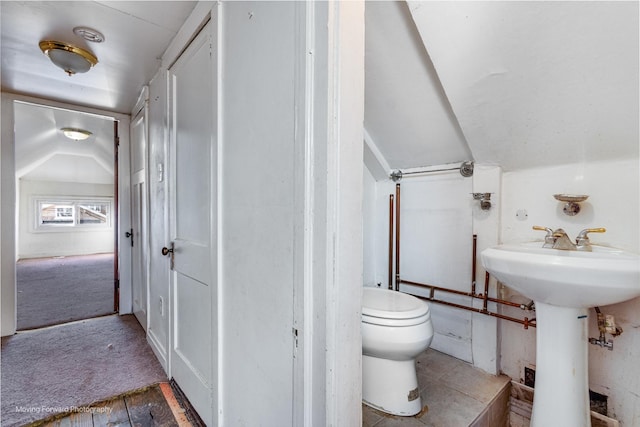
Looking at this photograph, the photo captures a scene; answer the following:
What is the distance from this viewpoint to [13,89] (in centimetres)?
222

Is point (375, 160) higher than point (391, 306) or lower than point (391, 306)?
higher

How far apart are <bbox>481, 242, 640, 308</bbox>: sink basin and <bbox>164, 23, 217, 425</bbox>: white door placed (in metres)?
1.14

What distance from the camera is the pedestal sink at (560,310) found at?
0.87m

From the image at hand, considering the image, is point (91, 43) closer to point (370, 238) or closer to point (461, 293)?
point (370, 238)

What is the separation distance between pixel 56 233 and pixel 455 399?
335 inches

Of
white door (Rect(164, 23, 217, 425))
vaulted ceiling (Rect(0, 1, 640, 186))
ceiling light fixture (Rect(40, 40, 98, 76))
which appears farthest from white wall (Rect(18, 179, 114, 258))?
white door (Rect(164, 23, 217, 425))

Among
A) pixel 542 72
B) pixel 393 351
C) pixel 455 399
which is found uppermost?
pixel 542 72

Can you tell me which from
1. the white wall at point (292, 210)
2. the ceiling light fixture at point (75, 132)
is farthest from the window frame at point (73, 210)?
the white wall at point (292, 210)

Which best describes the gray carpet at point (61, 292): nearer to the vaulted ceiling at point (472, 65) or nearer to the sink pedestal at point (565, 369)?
the vaulted ceiling at point (472, 65)

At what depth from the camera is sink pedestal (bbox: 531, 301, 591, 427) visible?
103cm

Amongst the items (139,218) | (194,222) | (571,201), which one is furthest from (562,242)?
(139,218)

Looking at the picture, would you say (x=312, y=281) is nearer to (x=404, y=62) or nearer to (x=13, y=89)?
(x=404, y=62)

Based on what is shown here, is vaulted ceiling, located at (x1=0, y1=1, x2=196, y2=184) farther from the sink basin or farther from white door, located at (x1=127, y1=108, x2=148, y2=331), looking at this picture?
the sink basin

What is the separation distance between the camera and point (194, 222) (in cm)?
144
